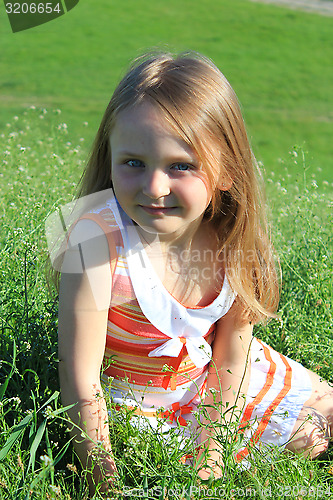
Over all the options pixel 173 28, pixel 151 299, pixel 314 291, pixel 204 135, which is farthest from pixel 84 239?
pixel 173 28

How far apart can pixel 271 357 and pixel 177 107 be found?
123cm

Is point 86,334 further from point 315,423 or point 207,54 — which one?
point 207,54

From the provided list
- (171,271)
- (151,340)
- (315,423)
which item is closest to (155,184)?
(171,271)

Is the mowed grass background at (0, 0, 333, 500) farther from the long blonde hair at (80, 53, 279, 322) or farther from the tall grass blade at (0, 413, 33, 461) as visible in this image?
the long blonde hair at (80, 53, 279, 322)

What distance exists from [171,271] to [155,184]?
18.5 inches

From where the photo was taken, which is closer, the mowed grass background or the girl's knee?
the mowed grass background

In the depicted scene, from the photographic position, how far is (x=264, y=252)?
2.44 m

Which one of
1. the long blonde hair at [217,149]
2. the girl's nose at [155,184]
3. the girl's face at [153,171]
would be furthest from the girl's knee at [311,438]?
the girl's nose at [155,184]

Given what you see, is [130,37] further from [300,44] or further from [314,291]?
[314,291]

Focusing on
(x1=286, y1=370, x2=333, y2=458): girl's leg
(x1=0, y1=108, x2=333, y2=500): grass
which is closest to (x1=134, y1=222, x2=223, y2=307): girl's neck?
(x1=0, y1=108, x2=333, y2=500): grass

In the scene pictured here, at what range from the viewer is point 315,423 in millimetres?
2479

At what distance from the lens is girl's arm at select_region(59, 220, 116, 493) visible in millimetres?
1969

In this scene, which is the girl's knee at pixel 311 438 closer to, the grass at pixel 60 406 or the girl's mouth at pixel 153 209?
the grass at pixel 60 406

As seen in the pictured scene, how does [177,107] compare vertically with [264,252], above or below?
above
